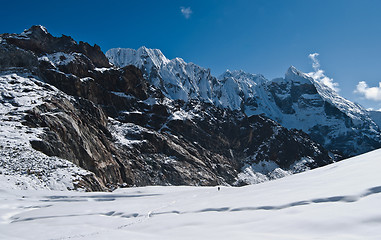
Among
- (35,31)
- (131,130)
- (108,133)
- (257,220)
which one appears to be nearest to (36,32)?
(35,31)

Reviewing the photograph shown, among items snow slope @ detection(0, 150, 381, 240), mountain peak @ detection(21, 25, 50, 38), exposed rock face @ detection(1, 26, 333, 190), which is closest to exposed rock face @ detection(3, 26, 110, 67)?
mountain peak @ detection(21, 25, 50, 38)

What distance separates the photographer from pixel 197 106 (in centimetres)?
12212

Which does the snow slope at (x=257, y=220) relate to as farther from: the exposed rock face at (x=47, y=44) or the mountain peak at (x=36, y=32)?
the mountain peak at (x=36, y=32)

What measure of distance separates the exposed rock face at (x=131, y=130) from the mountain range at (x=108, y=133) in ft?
0.77

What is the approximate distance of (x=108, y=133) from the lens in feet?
215

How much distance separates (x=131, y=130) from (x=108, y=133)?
9.81 m

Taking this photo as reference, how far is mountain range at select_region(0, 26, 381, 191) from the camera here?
29.7m

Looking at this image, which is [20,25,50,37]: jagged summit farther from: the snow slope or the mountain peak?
the snow slope

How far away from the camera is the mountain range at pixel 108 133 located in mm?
29703

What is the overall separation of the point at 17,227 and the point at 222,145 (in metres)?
99.6

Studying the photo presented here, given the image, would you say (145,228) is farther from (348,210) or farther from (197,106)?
(197,106)

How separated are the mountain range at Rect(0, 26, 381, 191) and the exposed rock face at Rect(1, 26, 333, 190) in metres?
0.23

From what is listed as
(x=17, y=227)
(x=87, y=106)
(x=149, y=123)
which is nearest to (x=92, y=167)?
(x=87, y=106)

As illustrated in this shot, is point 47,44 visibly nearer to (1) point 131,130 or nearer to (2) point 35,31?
(2) point 35,31
